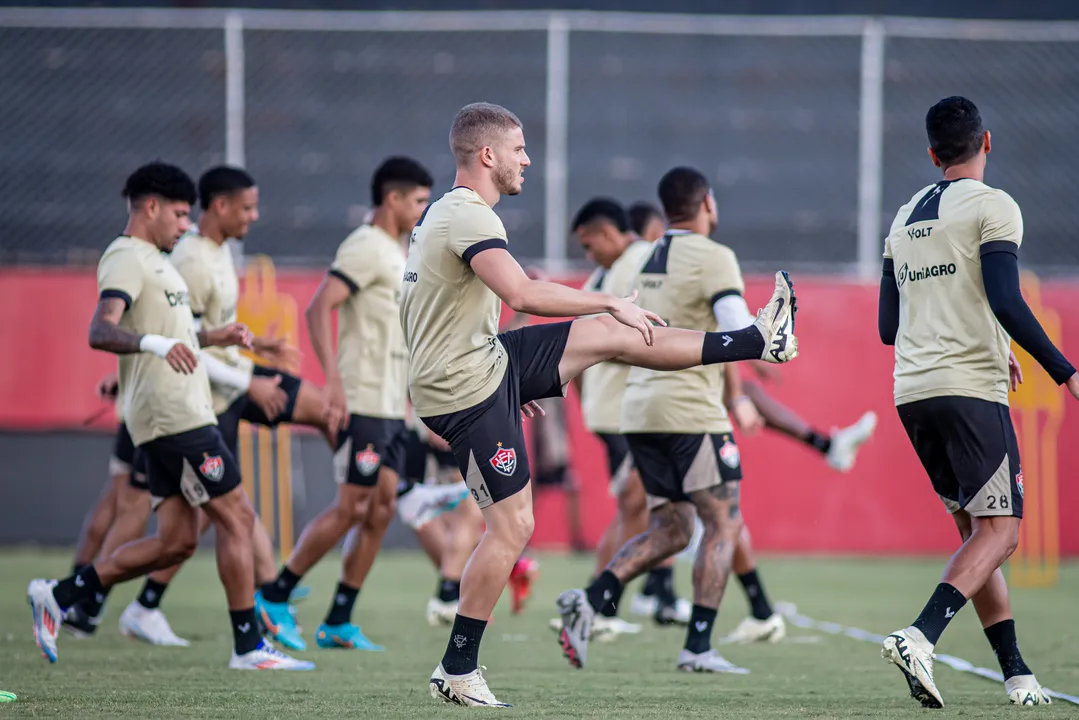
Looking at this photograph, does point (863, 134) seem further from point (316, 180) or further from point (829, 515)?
point (316, 180)

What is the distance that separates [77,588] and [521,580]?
9.39 ft

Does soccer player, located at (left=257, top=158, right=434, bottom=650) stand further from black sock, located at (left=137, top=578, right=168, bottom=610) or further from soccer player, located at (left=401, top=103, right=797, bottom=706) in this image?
soccer player, located at (left=401, top=103, right=797, bottom=706)

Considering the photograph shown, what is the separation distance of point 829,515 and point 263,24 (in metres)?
6.73

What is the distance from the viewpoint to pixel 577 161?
13.6 metres

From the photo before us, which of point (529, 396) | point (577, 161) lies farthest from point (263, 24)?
point (529, 396)

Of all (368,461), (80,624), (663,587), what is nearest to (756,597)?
(663,587)

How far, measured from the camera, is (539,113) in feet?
44.1

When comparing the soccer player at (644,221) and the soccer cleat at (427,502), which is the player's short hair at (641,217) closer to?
the soccer player at (644,221)

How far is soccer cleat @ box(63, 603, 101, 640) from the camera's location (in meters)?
6.95

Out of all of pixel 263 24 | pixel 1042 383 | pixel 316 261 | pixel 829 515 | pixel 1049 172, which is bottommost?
pixel 829 515

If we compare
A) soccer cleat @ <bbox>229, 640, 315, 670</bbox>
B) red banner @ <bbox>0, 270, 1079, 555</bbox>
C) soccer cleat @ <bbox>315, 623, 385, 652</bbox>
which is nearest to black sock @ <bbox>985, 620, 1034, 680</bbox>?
soccer cleat @ <bbox>229, 640, 315, 670</bbox>

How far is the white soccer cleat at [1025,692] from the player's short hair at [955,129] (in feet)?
6.19

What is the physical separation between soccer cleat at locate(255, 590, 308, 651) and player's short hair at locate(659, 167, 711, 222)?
267 cm

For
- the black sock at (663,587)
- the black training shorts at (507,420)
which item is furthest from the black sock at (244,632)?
the black sock at (663,587)
